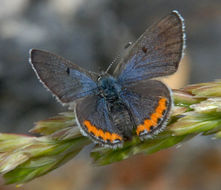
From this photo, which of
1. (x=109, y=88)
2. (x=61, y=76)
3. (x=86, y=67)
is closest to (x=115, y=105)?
(x=109, y=88)

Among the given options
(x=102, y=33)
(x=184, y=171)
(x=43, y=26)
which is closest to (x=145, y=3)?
(x=102, y=33)

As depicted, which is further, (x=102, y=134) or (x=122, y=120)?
(x=122, y=120)

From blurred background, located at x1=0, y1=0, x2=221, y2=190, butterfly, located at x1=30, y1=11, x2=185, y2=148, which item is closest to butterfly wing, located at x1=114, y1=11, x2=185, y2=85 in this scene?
butterfly, located at x1=30, y1=11, x2=185, y2=148

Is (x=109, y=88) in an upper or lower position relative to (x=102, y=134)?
upper

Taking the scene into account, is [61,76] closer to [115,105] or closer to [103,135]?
[115,105]

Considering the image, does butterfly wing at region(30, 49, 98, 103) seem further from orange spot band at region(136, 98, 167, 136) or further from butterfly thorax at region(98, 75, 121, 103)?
orange spot band at region(136, 98, 167, 136)

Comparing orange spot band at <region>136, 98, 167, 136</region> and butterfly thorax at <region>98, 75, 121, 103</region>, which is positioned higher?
butterfly thorax at <region>98, 75, 121, 103</region>

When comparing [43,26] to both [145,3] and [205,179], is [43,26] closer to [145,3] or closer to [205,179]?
[145,3]

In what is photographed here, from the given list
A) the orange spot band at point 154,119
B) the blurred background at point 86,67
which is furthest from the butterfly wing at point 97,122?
the blurred background at point 86,67
